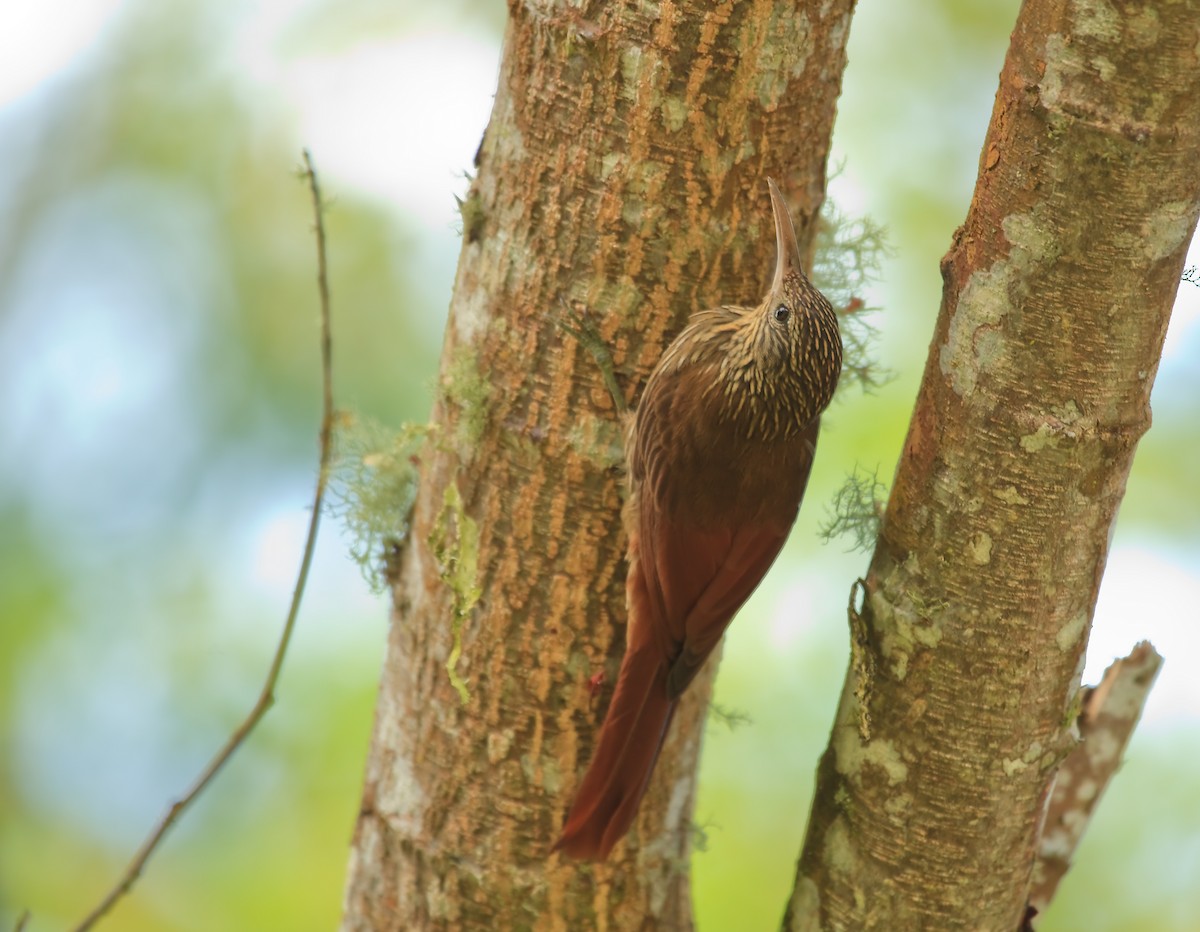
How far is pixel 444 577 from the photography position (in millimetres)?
2158

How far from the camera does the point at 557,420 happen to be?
2.06m

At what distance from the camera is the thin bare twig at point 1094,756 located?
2297 mm

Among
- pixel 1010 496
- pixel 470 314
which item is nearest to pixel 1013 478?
pixel 1010 496

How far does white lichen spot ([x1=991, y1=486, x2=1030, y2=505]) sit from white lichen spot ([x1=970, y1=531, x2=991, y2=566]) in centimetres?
6

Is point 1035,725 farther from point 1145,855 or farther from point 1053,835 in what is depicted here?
point 1145,855

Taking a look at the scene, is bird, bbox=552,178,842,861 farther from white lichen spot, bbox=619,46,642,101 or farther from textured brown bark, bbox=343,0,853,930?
white lichen spot, bbox=619,46,642,101

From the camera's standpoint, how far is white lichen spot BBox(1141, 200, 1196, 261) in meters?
1.58

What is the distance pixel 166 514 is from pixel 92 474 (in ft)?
0.97

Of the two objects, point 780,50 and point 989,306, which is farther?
point 780,50

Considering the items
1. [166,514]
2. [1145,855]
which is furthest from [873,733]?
[166,514]

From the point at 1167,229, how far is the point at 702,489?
995mm

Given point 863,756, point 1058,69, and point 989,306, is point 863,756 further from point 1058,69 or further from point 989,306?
point 1058,69

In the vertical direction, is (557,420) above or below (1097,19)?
below

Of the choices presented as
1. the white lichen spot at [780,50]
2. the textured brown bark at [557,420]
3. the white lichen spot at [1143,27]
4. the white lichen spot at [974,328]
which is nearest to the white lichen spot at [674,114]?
the textured brown bark at [557,420]
